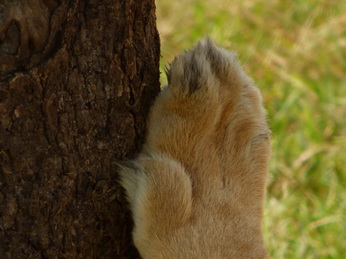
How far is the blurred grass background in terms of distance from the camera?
391 centimetres

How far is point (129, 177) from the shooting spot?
188 cm

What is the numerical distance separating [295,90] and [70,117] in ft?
10.8

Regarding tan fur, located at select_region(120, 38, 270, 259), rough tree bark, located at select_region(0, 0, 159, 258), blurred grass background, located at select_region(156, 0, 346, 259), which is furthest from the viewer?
blurred grass background, located at select_region(156, 0, 346, 259)

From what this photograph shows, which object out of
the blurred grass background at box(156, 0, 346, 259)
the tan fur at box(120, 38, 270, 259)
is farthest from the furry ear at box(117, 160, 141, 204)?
the blurred grass background at box(156, 0, 346, 259)

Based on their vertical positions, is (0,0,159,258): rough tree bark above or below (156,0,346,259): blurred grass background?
below

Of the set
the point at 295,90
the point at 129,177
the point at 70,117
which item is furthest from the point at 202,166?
the point at 295,90

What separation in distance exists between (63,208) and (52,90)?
324 millimetres

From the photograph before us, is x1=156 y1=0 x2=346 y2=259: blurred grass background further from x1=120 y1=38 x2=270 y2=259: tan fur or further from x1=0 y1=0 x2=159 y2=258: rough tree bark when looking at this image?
x1=0 y1=0 x2=159 y2=258: rough tree bark

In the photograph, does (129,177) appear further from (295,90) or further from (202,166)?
(295,90)

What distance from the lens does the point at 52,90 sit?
1.72m

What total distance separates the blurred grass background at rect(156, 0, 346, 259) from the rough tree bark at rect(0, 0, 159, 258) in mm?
1805

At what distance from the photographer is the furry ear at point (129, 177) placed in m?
1.87

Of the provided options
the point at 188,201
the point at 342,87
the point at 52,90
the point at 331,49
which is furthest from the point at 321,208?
the point at 52,90

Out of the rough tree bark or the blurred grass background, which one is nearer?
the rough tree bark
